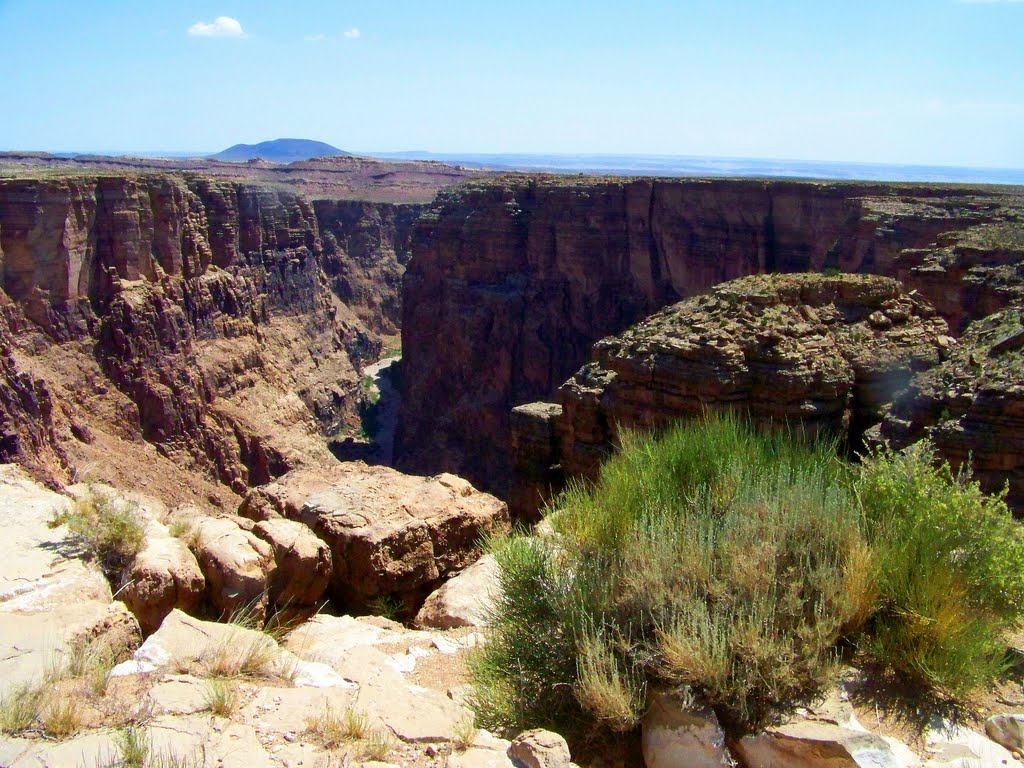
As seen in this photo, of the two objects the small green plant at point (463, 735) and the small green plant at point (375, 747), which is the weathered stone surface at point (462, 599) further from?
the small green plant at point (375, 747)

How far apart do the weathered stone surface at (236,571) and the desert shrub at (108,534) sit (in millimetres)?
672

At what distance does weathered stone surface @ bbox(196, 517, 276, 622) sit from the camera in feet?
26.4

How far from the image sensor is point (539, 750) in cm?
492

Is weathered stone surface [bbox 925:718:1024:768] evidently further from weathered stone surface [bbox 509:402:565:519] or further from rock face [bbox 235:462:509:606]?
weathered stone surface [bbox 509:402:565:519]

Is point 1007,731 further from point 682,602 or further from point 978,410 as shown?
point 978,410

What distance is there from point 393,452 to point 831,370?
36.1 meters

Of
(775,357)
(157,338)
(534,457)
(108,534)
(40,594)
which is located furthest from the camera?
(157,338)

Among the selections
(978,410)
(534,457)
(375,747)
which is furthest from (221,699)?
(534,457)

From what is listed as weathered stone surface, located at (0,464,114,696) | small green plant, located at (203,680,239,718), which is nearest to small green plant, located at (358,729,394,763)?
small green plant, located at (203,680,239,718)

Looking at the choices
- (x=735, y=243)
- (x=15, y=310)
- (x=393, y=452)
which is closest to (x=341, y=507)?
(x=15, y=310)

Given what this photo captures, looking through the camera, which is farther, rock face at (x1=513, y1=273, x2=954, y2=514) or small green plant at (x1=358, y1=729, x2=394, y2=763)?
rock face at (x1=513, y1=273, x2=954, y2=514)

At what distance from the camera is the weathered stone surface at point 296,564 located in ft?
28.7

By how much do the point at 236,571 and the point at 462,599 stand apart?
7.36 ft

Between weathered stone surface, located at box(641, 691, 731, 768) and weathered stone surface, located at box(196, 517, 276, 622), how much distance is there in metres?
4.03
